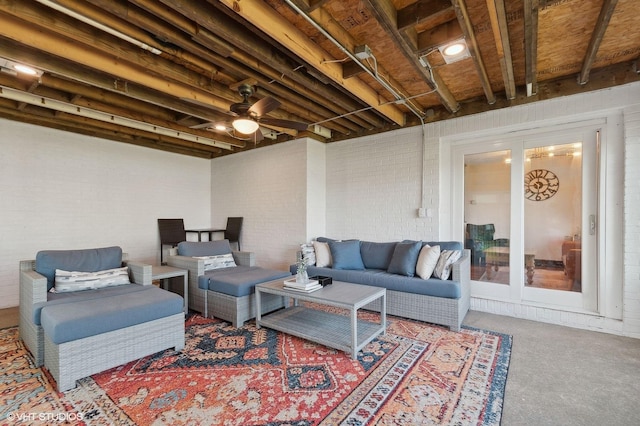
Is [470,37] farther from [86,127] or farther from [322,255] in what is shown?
[86,127]

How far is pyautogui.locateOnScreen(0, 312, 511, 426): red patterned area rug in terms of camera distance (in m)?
1.83

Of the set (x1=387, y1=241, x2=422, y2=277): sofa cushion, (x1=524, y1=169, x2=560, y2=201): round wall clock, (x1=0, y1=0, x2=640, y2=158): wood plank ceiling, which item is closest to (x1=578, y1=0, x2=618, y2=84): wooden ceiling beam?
(x1=0, y1=0, x2=640, y2=158): wood plank ceiling

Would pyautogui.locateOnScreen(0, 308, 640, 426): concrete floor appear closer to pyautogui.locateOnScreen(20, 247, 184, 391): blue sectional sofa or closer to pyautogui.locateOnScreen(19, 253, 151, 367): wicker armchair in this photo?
pyautogui.locateOnScreen(19, 253, 151, 367): wicker armchair

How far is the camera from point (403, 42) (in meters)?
2.42

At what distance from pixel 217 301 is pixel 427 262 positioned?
2.50m

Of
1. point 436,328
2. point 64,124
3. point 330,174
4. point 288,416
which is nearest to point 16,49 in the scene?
point 64,124

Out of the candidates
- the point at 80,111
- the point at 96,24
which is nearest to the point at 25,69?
the point at 80,111

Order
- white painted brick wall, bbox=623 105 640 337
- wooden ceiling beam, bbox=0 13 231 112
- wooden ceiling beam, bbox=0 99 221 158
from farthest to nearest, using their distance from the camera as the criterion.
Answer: wooden ceiling beam, bbox=0 99 221 158 < white painted brick wall, bbox=623 105 640 337 < wooden ceiling beam, bbox=0 13 231 112

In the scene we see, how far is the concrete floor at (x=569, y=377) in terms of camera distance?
1.87 m

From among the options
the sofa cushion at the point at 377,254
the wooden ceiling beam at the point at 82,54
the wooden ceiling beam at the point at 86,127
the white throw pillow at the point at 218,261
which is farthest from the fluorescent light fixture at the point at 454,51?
the wooden ceiling beam at the point at 86,127

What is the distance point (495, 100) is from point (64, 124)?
602 centimetres

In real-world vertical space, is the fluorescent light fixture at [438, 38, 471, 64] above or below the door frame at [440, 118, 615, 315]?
above

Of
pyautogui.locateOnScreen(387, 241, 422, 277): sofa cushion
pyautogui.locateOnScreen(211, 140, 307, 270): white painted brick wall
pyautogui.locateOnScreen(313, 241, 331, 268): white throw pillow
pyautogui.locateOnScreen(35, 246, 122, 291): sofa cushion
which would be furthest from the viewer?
pyautogui.locateOnScreen(211, 140, 307, 270): white painted brick wall

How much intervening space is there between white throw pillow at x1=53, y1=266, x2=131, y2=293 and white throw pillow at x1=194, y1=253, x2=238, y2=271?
0.87 m
